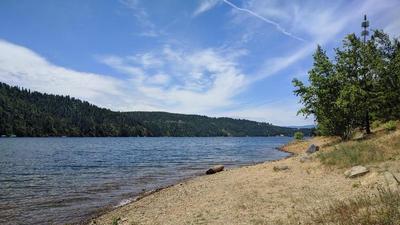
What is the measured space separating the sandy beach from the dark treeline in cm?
1483

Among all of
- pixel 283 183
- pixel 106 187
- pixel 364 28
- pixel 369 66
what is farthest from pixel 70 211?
pixel 364 28

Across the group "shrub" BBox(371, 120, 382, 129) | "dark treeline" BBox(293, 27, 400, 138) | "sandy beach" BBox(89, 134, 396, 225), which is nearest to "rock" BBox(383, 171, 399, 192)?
"sandy beach" BBox(89, 134, 396, 225)

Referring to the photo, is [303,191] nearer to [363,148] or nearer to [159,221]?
[159,221]

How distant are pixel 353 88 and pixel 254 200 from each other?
71.0 ft

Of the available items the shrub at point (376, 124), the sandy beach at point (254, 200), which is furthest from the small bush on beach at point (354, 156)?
the shrub at point (376, 124)

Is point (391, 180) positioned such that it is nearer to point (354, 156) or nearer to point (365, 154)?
point (354, 156)

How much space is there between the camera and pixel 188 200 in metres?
19.6

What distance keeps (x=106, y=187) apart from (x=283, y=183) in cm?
1499

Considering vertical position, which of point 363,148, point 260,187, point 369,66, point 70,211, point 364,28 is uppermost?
point 364,28

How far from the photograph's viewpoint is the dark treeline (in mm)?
35125

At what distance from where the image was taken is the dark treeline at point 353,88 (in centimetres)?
3512

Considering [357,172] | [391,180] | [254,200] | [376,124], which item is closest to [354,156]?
[357,172]

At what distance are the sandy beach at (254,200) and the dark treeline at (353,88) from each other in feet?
48.6

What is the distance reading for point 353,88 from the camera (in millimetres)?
33750
